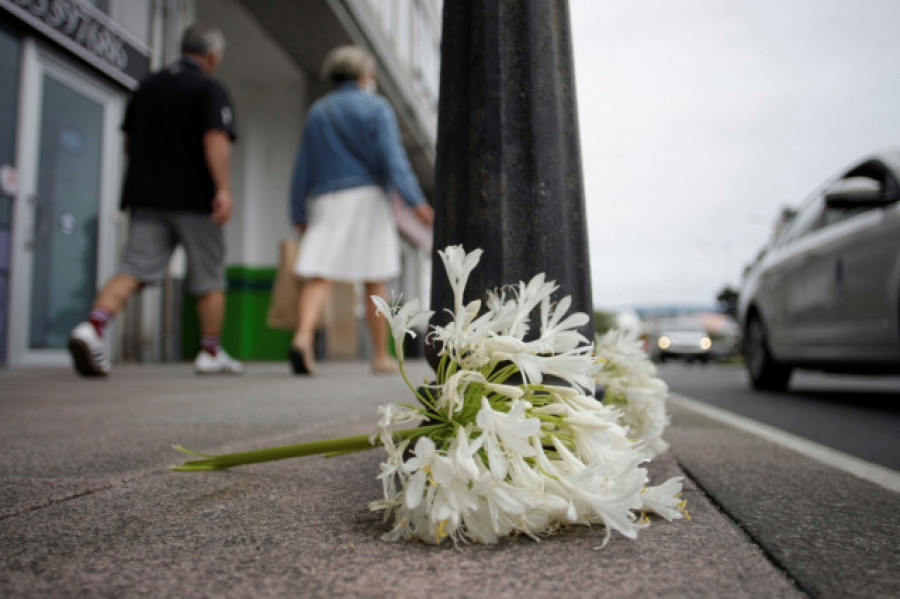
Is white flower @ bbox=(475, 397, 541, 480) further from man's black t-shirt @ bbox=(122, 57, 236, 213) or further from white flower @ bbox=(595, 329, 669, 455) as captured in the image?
man's black t-shirt @ bbox=(122, 57, 236, 213)

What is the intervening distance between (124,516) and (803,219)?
5439 millimetres

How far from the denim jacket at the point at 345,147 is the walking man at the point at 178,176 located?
580 millimetres

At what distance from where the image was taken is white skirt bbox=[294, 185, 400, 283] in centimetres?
508

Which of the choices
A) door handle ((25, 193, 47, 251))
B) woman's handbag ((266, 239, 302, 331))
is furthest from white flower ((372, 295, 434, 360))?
door handle ((25, 193, 47, 251))

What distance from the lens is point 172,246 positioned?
4961 millimetres

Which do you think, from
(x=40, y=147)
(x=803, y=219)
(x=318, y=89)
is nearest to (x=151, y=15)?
(x=40, y=147)

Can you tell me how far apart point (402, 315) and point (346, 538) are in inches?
14.0

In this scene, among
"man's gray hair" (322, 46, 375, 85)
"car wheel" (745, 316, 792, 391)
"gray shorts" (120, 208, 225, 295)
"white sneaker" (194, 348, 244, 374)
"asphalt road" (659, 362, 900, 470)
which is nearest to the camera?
"asphalt road" (659, 362, 900, 470)

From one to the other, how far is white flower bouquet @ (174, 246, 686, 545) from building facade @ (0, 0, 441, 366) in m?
6.00

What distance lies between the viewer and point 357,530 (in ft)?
3.65

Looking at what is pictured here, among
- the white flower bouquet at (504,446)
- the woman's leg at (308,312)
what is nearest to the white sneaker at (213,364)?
→ the woman's leg at (308,312)

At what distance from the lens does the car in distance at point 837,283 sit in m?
3.91

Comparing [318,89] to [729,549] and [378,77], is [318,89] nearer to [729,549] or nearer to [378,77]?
[378,77]

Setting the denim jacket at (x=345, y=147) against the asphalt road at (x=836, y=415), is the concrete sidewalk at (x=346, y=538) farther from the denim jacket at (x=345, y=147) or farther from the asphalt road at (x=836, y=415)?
the denim jacket at (x=345, y=147)
